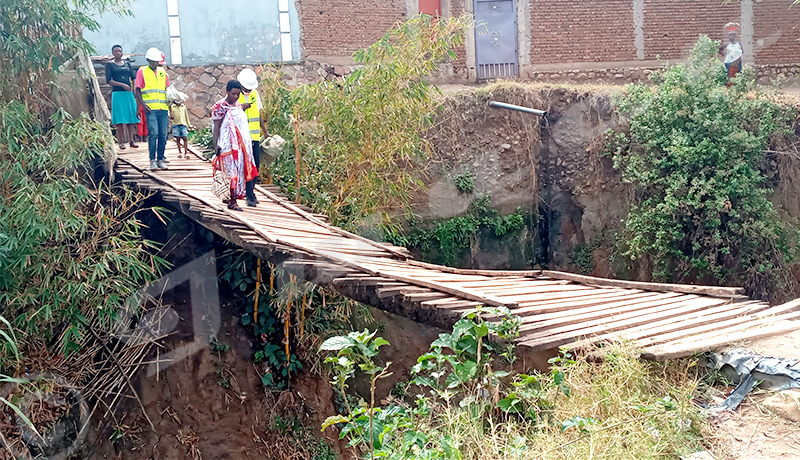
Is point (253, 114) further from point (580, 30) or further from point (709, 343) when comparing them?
point (580, 30)

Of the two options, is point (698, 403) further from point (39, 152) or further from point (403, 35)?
point (39, 152)

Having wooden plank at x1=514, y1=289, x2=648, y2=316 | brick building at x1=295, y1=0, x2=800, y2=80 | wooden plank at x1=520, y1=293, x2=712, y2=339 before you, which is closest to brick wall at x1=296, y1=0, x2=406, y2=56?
brick building at x1=295, y1=0, x2=800, y2=80

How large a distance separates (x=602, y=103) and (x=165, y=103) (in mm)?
6746

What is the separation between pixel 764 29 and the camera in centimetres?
1286

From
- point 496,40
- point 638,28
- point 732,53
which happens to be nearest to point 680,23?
point 638,28

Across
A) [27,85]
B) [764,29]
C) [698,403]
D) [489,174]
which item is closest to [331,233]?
[27,85]

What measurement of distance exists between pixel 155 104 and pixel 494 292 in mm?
4103

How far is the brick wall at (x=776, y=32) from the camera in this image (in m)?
12.8

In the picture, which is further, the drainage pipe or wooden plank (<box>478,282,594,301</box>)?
the drainage pipe

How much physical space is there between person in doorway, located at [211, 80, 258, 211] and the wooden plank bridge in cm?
28

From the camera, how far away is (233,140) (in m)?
5.52

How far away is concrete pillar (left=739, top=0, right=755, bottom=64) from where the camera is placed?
12852 millimetres

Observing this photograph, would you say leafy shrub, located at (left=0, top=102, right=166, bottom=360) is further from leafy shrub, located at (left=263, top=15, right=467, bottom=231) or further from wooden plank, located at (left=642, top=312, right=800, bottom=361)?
wooden plank, located at (left=642, top=312, right=800, bottom=361)

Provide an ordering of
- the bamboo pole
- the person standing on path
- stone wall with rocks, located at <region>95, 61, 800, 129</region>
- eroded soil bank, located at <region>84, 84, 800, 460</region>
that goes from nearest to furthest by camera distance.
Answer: the person standing on path, the bamboo pole, eroded soil bank, located at <region>84, 84, 800, 460</region>, stone wall with rocks, located at <region>95, 61, 800, 129</region>
